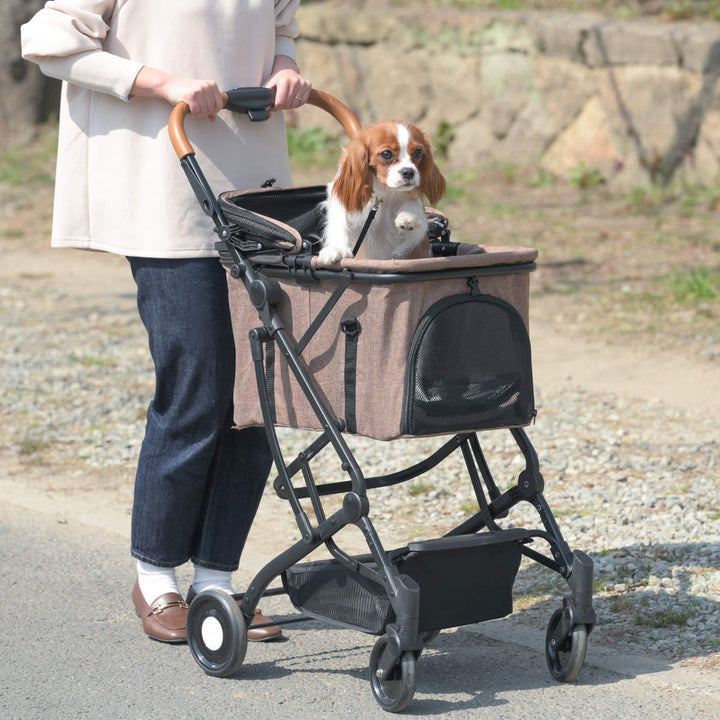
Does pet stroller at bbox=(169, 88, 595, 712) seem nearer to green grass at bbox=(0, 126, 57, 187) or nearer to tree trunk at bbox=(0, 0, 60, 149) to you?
green grass at bbox=(0, 126, 57, 187)

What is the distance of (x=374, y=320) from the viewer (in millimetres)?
3014

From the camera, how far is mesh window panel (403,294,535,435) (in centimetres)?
297

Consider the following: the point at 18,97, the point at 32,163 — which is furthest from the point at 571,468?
the point at 18,97

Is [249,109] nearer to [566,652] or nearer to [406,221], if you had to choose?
[406,221]

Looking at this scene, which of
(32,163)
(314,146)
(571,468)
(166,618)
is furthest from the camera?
(32,163)

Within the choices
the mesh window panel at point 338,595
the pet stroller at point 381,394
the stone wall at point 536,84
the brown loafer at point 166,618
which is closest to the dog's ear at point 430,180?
the pet stroller at point 381,394

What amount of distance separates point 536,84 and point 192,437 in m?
9.22

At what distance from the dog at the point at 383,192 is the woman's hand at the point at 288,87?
0.35m

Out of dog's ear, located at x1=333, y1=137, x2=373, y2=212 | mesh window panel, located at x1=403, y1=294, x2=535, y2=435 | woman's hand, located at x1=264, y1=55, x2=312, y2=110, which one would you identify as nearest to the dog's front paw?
dog's ear, located at x1=333, y1=137, x2=373, y2=212

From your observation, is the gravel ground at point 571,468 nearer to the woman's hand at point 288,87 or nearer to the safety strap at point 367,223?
the safety strap at point 367,223

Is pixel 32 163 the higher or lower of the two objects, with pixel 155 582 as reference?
higher

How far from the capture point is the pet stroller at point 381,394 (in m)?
2.99

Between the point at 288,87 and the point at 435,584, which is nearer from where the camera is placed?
the point at 435,584

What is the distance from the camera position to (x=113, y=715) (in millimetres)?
3199
